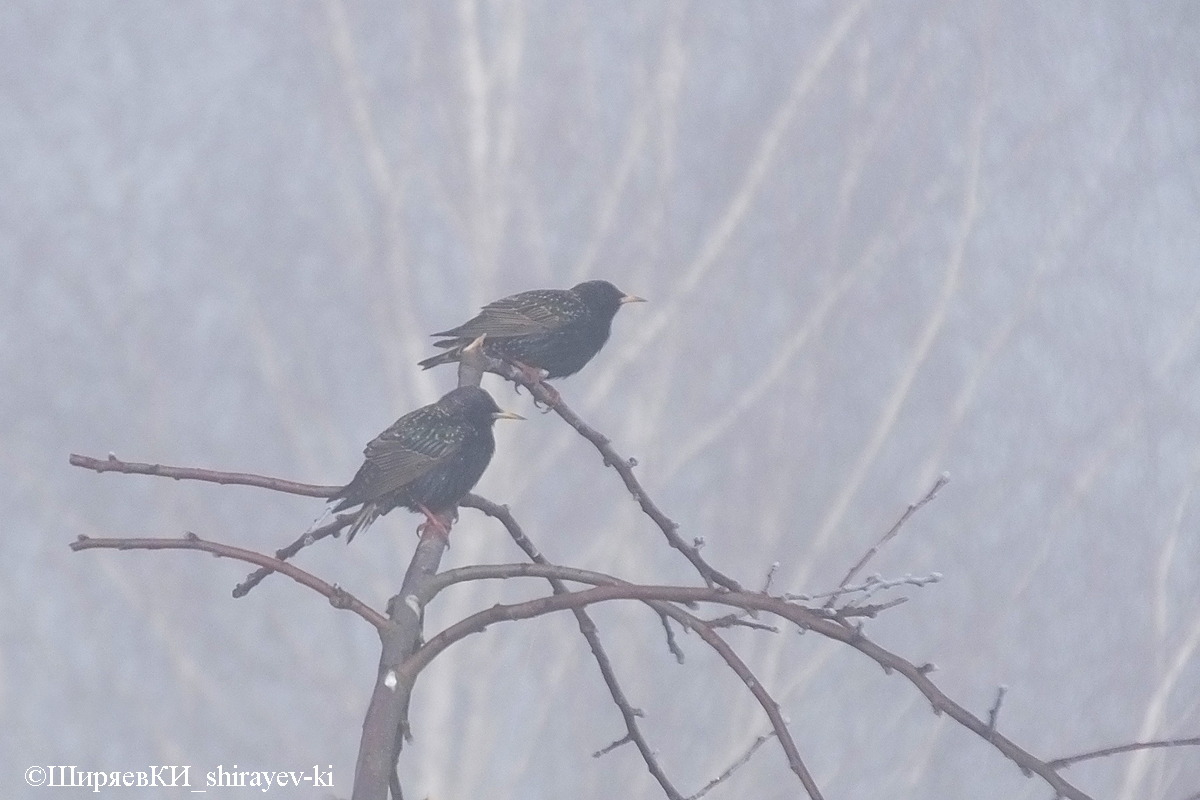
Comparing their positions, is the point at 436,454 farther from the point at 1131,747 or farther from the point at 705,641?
the point at 1131,747

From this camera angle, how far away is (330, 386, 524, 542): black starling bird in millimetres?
1676

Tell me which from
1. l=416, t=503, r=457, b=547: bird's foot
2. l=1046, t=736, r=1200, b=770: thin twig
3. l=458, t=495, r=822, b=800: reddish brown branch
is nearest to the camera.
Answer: l=1046, t=736, r=1200, b=770: thin twig

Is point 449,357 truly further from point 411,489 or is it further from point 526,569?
point 526,569

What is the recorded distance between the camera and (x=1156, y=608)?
12.2 ft

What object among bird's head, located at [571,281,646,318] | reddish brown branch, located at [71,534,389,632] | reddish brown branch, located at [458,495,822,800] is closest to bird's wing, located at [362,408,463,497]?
reddish brown branch, located at [458,495,822,800]

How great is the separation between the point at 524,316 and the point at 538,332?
0.05 meters

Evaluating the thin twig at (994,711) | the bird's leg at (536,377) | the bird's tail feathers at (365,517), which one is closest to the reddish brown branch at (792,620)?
the thin twig at (994,711)

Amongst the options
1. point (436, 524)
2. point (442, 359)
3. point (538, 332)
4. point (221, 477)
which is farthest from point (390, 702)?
point (538, 332)

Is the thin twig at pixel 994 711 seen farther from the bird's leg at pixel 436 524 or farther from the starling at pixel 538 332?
the starling at pixel 538 332

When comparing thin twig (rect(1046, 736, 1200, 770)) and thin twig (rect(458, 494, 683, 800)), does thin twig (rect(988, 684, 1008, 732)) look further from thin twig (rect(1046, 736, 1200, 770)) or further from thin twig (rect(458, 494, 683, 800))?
thin twig (rect(458, 494, 683, 800))

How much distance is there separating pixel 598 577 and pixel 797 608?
22 centimetres

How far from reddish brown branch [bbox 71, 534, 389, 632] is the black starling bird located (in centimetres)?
47

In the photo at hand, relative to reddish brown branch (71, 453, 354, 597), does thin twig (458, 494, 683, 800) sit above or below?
below

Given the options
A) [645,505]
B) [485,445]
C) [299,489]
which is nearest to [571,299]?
[485,445]
